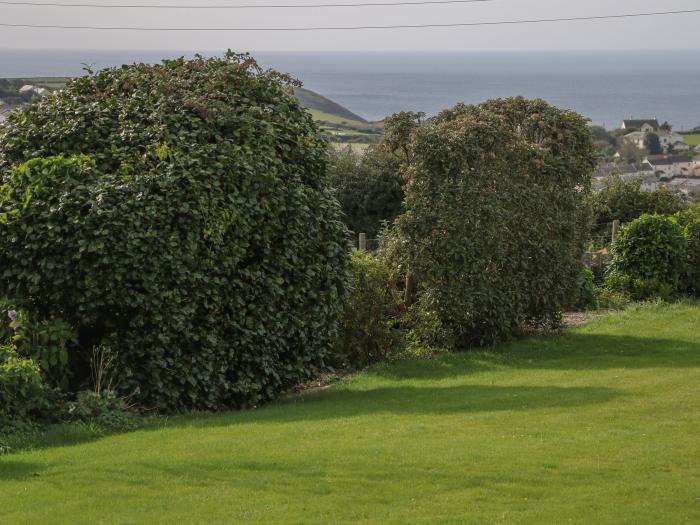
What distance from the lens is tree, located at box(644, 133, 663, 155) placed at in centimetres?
9144

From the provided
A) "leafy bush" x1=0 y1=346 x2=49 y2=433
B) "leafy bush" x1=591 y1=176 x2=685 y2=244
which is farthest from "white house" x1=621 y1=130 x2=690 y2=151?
"leafy bush" x1=0 y1=346 x2=49 y2=433

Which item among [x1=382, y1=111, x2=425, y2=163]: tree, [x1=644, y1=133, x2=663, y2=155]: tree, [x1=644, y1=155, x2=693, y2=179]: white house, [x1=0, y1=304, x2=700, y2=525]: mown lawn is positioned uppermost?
[x1=644, y1=133, x2=663, y2=155]: tree

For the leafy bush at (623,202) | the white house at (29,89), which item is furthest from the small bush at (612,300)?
the white house at (29,89)

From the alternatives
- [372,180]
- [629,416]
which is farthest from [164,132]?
[372,180]

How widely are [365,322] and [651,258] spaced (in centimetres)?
875

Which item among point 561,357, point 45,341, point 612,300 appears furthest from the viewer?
point 612,300

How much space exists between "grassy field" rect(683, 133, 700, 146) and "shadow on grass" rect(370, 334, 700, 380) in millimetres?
94719

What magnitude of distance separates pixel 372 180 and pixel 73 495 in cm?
2809

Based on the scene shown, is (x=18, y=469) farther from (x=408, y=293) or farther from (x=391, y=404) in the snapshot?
→ (x=408, y=293)

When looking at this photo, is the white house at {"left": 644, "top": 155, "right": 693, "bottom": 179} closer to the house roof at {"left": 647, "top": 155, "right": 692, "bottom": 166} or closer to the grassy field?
the house roof at {"left": 647, "top": 155, "right": 692, "bottom": 166}

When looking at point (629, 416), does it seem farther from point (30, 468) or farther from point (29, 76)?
point (29, 76)

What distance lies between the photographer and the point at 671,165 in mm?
74938

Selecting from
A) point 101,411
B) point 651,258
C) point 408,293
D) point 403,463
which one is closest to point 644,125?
point 651,258

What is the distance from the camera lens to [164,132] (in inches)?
484
